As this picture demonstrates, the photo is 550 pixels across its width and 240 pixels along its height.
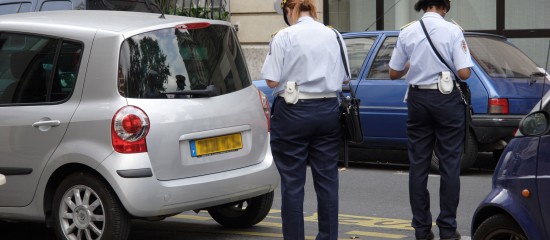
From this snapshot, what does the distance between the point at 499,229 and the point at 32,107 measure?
325 centimetres

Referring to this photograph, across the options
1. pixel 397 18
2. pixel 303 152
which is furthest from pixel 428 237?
pixel 397 18

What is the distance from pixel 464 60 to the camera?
7.53m

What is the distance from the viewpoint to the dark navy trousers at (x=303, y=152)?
22.4 feet

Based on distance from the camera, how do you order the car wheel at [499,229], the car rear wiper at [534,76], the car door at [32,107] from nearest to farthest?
1. the car wheel at [499,229]
2. the car door at [32,107]
3. the car rear wiper at [534,76]

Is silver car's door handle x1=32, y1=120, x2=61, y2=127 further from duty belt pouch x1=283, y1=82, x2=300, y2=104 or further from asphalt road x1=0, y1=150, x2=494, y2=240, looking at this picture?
duty belt pouch x1=283, y1=82, x2=300, y2=104

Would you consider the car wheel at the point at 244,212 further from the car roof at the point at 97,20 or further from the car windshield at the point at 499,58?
the car windshield at the point at 499,58

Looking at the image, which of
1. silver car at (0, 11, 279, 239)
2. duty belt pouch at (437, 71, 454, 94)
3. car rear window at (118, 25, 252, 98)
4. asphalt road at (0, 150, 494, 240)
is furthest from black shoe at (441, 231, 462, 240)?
car rear window at (118, 25, 252, 98)

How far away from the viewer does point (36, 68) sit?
770 centimetres

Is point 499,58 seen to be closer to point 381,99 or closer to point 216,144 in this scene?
point 381,99

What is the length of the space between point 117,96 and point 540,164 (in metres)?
2.81

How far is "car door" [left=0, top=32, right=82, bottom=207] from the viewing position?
7.44 meters

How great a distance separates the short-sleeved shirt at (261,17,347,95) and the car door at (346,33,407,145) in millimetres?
5026

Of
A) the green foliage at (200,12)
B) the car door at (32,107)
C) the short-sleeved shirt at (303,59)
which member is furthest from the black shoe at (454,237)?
the green foliage at (200,12)

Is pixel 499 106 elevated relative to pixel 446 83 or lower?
lower
